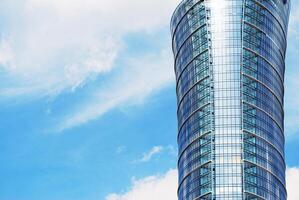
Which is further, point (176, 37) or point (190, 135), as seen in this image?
point (176, 37)

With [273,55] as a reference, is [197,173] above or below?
below

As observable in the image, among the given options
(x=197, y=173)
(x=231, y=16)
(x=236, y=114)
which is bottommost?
(x=197, y=173)

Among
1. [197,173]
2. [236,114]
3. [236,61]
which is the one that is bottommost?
[197,173]

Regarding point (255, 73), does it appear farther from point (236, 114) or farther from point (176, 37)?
point (176, 37)

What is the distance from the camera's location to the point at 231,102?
179 metres

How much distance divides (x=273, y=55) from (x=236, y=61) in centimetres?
1128

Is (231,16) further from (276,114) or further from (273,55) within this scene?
(276,114)

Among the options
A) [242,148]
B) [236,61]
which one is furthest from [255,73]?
[242,148]

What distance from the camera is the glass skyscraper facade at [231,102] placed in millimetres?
175125

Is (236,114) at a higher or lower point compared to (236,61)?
lower

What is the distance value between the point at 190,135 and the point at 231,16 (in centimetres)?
3112

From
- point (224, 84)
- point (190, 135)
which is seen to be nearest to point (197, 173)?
point (190, 135)

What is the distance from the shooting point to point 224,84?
7072 inches

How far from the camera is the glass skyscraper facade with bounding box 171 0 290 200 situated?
575 ft
